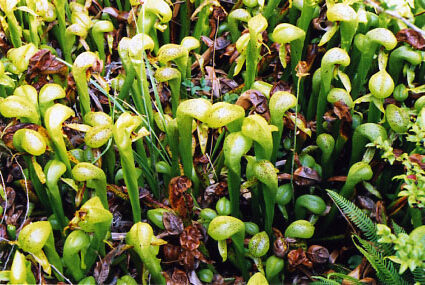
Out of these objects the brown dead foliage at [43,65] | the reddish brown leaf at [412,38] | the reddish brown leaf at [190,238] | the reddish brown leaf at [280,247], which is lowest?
the reddish brown leaf at [280,247]

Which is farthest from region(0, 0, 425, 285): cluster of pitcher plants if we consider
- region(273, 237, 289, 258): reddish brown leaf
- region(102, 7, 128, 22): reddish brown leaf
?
region(102, 7, 128, 22): reddish brown leaf

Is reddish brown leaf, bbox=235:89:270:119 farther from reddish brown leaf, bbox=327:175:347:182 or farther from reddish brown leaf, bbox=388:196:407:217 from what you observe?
reddish brown leaf, bbox=388:196:407:217

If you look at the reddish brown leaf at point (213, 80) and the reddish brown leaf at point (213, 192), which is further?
the reddish brown leaf at point (213, 80)

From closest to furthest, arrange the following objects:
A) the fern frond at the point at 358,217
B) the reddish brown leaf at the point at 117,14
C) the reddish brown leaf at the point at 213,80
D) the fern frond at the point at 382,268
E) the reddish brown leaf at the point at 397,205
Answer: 1. the fern frond at the point at 382,268
2. the fern frond at the point at 358,217
3. the reddish brown leaf at the point at 397,205
4. the reddish brown leaf at the point at 213,80
5. the reddish brown leaf at the point at 117,14

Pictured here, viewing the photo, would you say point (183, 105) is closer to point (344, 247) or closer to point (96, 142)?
point (96, 142)

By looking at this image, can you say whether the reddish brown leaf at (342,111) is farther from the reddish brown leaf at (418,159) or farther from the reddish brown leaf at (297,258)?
the reddish brown leaf at (297,258)

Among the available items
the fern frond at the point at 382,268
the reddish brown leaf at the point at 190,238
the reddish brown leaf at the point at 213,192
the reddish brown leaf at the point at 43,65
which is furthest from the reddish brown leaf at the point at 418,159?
the reddish brown leaf at the point at 43,65

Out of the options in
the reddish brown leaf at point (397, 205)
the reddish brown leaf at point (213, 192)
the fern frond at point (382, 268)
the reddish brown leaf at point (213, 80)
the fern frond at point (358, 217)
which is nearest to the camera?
the fern frond at point (382, 268)

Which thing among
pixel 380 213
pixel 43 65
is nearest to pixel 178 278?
pixel 380 213

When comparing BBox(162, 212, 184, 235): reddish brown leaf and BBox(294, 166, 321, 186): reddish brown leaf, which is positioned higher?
BBox(294, 166, 321, 186): reddish brown leaf
